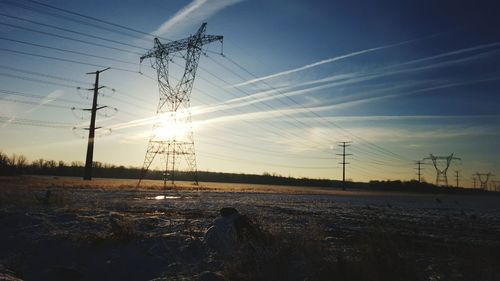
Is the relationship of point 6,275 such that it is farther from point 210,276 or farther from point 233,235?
point 233,235

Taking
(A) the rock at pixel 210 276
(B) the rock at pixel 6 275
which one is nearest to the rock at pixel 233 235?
(A) the rock at pixel 210 276

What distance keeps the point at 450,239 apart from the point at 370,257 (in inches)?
343

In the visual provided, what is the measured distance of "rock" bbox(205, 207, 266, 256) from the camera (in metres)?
11.9

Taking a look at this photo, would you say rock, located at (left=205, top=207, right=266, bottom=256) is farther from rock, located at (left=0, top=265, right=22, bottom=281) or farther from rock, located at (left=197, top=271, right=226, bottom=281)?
rock, located at (left=0, top=265, right=22, bottom=281)

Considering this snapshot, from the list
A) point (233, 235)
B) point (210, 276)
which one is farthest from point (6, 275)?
point (233, 235)

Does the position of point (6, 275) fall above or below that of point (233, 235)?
below

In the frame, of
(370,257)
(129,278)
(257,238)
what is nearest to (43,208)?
(129,278)

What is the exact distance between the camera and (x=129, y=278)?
10844 mm

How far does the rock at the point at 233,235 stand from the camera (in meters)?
11.9

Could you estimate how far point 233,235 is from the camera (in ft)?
41.1

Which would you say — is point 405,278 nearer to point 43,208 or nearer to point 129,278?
point 129,278

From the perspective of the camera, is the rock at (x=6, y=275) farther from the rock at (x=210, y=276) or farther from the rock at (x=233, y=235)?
the rock at (x=233, y=235)

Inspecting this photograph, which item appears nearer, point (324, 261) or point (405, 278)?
point (405, 278)

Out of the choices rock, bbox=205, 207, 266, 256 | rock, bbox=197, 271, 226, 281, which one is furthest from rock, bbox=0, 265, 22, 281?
rock, bbox=205, 207, 266, 256
